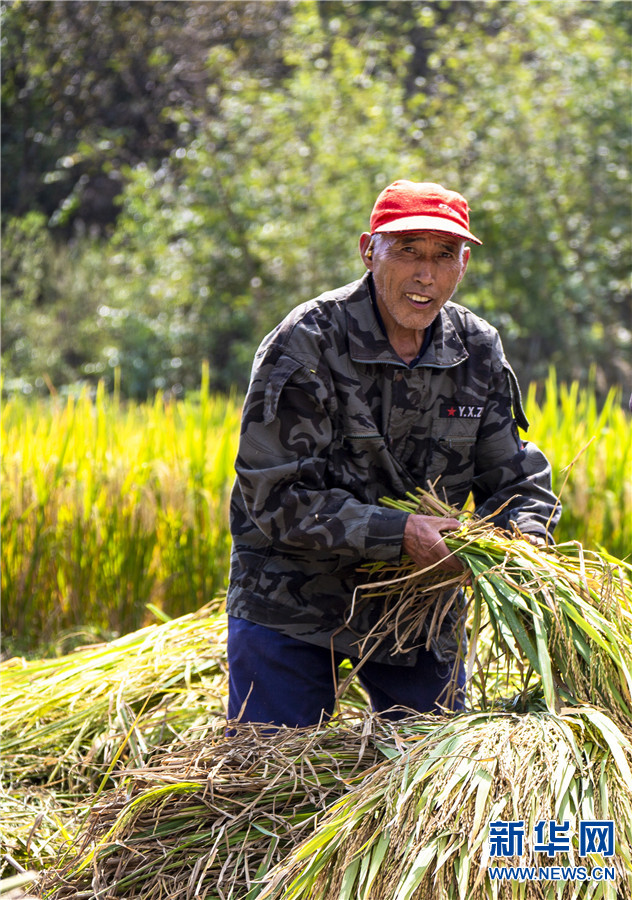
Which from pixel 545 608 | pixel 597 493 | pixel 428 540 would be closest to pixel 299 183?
pixel 597 493

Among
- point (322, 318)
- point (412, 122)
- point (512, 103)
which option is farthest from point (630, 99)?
point (322, 318)

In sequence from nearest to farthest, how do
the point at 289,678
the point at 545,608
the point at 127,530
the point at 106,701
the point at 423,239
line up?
the point at 545,608 < the point at 423,239 < the point at 289,678 < the point at 106,701 < the point at 127,530

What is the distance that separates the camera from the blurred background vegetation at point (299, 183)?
9.12 metres

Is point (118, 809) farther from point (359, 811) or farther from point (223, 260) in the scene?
point (223, 260)

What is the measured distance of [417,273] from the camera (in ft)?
7.20

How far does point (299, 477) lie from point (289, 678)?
0.51m

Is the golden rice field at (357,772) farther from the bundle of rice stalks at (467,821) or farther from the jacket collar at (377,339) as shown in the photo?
the jacket collar at (377,339)

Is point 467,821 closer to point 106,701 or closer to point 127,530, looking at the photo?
point 106,701

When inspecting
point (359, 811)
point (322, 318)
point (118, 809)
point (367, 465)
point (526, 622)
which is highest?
point (322, 318)

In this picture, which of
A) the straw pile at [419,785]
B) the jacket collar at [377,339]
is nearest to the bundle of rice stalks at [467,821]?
the straw pile at [419,785]

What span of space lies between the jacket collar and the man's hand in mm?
401

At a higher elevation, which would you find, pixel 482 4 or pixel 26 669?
pixel 482 4

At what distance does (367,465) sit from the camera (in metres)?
2.27

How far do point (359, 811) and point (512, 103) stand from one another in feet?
29.0
